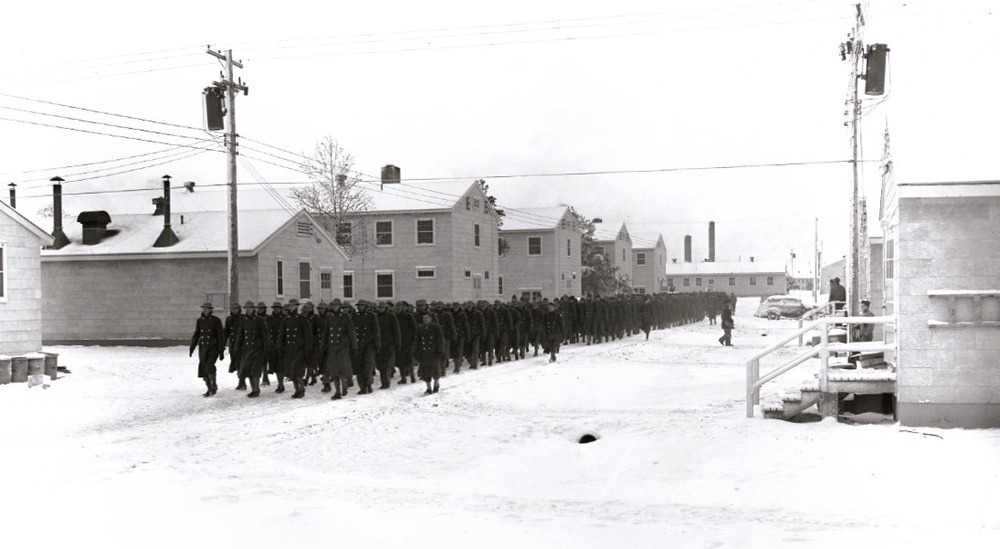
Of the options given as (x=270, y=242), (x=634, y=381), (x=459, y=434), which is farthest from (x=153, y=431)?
(x=270, y=242)

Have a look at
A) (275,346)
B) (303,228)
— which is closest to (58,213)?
(303,228)

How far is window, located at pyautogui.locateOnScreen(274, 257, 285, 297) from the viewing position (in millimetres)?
26984

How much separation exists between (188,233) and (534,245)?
24116mm

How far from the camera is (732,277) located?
9638cm

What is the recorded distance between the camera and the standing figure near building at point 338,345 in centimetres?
1458

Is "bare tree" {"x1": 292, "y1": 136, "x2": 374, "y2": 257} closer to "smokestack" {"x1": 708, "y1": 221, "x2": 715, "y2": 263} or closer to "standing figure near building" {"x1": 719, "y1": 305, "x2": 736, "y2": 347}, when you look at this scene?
"standing figure near building" {"x1": 719, "y1": 305, "x2": 736, "y2": 347}

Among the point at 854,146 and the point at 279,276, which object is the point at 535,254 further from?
the point at 854,146

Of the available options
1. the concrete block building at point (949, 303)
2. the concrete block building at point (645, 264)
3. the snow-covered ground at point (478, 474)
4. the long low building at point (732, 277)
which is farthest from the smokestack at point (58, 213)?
the long low building at point (732, 277)

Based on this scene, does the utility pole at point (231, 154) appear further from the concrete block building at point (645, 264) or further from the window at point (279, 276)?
the concrete block building at point (645, 264)

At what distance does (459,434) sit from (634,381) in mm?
6203

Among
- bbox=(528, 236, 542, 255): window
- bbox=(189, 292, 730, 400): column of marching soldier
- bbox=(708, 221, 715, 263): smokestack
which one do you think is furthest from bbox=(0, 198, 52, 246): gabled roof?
bbox=(708, 221, 715, 263): smokestack

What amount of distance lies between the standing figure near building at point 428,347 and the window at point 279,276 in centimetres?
1305

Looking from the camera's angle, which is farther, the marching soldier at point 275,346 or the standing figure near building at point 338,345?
the marching soldier at point 275,346

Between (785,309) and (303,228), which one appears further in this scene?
(785,309)
